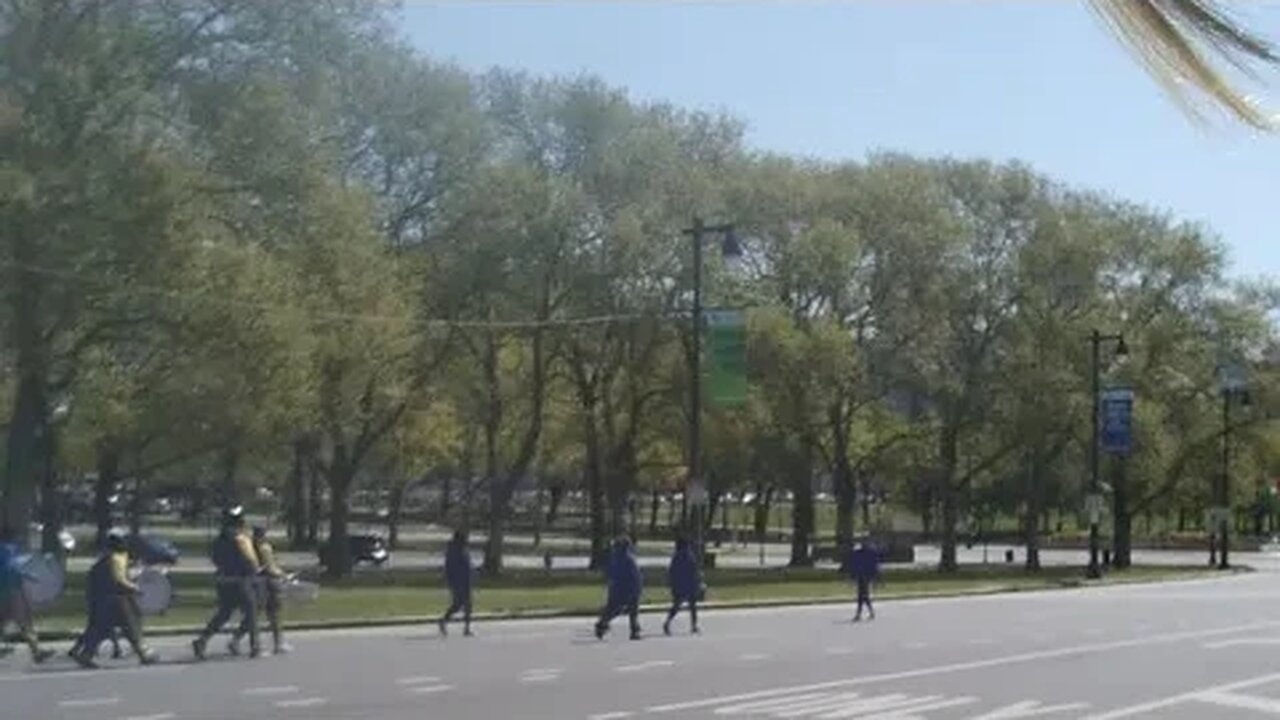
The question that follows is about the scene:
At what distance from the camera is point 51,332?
130 feet

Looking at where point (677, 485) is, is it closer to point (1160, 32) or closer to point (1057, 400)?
point (1057, 400)

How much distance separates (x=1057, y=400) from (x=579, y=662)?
44265 mm

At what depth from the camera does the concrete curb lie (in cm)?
3103

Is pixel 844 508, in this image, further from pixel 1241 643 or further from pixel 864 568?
pixel 1241 643

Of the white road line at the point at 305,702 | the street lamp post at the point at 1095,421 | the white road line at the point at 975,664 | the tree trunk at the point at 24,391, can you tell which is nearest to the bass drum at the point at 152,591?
the tree trunk at the point at 24,391

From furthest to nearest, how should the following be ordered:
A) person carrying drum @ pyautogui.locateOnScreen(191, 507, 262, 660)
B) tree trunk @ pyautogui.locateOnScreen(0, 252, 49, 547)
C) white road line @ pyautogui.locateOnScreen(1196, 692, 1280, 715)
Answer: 1. tree trunk @ pyautogui.locateOnScreen(0, 252, 49, 547)
2. person carrying drum @ pyautogui.locateOnScreen(191, 507, 262, 660)
3. white road line @ pyautogui.locateOnScreen(1196, 692, 1280, 715)

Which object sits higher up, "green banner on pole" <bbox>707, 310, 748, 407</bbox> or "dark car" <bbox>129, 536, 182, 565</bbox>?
"green banner on pole" <bbox>707, 310, 748, 407</bbox>

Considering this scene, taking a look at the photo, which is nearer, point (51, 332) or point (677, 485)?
point (51, 332)

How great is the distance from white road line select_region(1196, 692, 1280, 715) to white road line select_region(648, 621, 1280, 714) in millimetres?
3295

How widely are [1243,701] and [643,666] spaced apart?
22.8 feet

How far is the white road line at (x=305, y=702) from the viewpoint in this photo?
61.3 feet

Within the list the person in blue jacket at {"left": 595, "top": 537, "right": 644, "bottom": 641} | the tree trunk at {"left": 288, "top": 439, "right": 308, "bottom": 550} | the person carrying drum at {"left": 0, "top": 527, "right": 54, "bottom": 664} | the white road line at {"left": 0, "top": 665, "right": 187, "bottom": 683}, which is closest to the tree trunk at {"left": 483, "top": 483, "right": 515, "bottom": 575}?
the tree trunk at {"left": 288, "top": 439, "right": 308, "bottom": 550}

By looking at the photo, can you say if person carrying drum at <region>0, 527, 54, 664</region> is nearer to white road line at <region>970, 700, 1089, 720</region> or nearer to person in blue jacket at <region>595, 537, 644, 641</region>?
person in blue jacket at <region>595, 537, 644, 641</region>

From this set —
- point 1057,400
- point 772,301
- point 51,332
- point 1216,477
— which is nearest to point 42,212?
point 51,332
